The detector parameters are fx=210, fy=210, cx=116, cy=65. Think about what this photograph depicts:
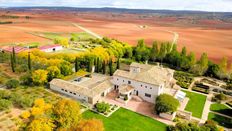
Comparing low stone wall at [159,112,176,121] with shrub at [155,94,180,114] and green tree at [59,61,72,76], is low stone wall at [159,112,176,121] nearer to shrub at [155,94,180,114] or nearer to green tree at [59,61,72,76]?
shrub at [155,94,180,114]

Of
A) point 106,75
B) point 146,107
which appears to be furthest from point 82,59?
point 146,107

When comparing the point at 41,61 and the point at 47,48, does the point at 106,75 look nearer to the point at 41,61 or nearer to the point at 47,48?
the point at 41,61

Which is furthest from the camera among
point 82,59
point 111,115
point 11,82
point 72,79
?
point 82,59

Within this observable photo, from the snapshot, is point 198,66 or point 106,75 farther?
point 198,66

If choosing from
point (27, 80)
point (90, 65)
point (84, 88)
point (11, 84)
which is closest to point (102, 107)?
point (84, 88)

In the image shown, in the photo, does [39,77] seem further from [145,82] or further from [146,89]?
[146,89]
